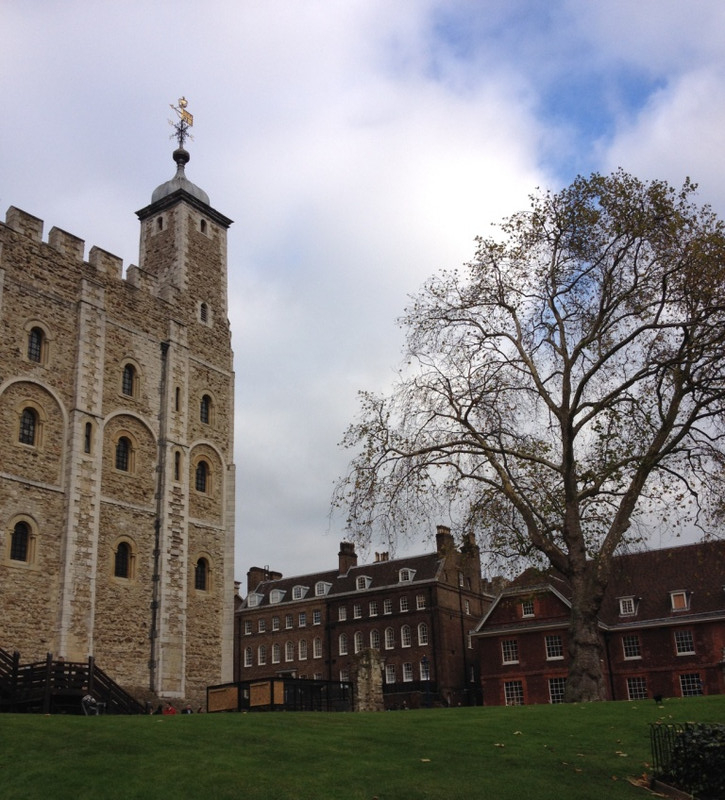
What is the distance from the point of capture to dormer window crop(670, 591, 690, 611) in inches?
1783

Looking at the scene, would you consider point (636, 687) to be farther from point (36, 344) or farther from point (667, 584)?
point (36, 344)

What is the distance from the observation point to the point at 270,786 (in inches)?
458

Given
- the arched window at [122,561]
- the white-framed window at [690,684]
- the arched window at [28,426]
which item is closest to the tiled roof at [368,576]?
the white-framed window at [690,684]

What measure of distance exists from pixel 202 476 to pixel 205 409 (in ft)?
9.31

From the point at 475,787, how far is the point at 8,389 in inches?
832

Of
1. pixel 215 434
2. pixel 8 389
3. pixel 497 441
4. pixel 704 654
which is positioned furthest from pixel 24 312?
pixel 704 654

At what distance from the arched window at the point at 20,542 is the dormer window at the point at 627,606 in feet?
108

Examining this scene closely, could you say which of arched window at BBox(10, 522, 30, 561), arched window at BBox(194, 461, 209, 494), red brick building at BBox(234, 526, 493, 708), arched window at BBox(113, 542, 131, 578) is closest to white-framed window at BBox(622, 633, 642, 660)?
red brick building at BBox(234, 526, 493, 708)

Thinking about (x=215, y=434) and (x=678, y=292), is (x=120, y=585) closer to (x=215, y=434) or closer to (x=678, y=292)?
(x=215, y=434)

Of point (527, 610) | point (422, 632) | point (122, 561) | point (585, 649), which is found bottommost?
point (585, 649)

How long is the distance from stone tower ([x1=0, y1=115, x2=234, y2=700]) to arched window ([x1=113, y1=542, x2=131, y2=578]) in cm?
5

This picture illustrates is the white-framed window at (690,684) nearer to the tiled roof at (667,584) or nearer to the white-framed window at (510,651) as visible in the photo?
the tiled roof at (667,584)

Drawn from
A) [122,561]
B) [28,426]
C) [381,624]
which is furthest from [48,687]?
[381,624]

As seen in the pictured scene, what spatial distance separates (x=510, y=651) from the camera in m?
48.8
